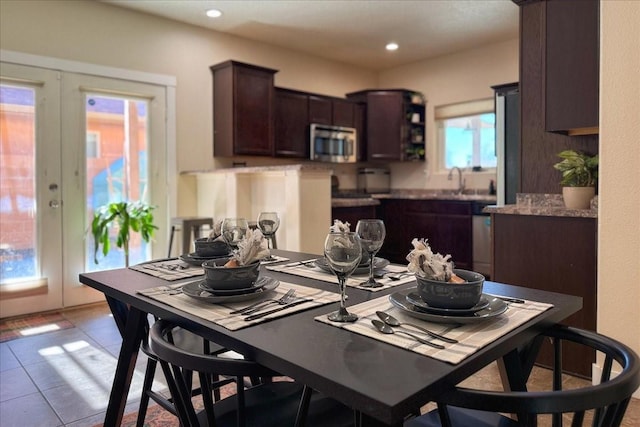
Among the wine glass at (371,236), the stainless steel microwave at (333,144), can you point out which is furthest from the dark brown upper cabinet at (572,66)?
the stainless steel microwave at (333,144)

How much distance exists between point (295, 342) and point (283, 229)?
9.41 ft

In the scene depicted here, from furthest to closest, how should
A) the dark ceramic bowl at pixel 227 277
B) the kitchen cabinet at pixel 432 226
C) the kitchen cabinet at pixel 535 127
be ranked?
the kitchen cabinet at pixel 432 226
the kitchen cabinet at pixel 535 127
the dark ceramic bowl at pixel 227 277

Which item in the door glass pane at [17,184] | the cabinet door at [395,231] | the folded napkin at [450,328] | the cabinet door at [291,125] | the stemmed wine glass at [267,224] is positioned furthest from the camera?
the cabinet door at [395,231]

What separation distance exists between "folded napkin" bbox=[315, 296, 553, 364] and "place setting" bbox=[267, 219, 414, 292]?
192 mm

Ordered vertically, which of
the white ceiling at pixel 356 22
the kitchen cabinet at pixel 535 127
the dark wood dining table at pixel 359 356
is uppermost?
the white ceiling at pixel 356 22

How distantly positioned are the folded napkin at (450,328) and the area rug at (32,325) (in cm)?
316

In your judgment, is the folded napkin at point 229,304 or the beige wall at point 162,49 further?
the beige wall at point 162,49

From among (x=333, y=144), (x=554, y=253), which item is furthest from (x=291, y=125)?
(x=554, y=253)

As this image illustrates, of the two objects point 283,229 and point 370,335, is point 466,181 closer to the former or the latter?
point 283,229

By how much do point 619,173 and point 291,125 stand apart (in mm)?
3867

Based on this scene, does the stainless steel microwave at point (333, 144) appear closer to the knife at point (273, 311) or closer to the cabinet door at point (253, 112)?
the cabinet door at point (253, 112)

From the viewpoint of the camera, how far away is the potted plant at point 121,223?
160 inches

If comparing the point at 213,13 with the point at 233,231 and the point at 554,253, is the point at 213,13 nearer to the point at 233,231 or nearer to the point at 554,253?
the point at 233,231

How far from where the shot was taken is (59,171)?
157 inches
